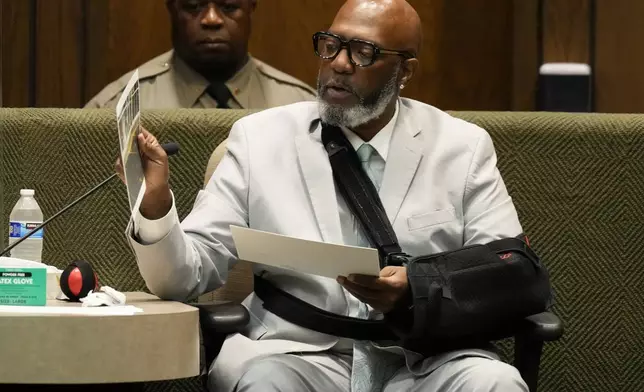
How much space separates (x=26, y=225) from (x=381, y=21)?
92 centimetres

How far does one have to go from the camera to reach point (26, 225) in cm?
267

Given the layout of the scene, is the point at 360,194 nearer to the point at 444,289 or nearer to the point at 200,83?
the point at 444,289

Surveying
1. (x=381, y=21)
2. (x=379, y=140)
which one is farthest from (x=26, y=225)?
(x=381, y=21)

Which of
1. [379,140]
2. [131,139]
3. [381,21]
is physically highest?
[381,21]

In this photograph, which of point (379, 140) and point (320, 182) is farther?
point (379, 140)

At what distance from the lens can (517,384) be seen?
2.21m

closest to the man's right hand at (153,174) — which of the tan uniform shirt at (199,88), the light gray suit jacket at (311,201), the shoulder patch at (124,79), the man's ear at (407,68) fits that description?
the light gray suit jacket at (311,201)

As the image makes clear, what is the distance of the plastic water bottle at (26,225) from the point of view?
267 cm

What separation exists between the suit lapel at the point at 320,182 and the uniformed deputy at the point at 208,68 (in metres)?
1.60

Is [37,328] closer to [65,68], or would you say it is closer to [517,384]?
[517,384]

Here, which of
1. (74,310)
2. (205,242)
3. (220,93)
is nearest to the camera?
(74,310)

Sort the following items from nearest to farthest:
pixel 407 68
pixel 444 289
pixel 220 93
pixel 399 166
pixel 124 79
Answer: pixel 444 289, pixel 399 166, pixel 407 68, pixel 124 79, pixel 220 93

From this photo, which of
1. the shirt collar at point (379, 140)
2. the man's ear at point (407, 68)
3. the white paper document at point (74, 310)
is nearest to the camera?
the white paper document at point (74, 310)

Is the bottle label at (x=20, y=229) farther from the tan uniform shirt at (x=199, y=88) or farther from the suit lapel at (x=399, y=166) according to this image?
the tan uniform shirt at (x=199, y=88)
